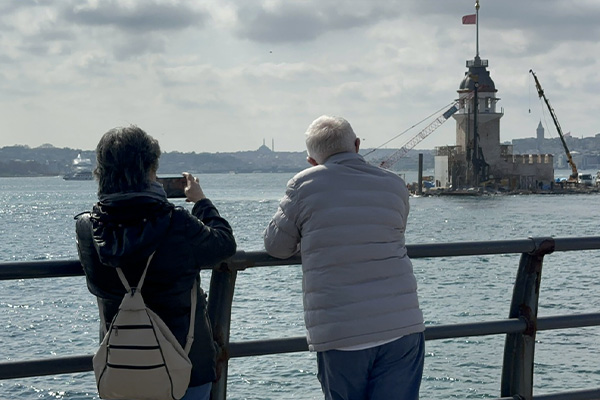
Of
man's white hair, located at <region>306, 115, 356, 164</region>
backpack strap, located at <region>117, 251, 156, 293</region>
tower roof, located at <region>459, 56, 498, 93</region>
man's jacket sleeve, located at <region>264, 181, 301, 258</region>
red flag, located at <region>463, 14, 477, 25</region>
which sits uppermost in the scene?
red flag, located at <region>463, 14, 477, 25</region>

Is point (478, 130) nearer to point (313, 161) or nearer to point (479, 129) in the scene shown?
point (479, 129)

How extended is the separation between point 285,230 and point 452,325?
821mm

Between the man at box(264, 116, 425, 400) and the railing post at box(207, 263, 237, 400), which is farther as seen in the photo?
the railing post at box(207, 263, 237, 400)

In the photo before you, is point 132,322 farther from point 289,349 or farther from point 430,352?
point 430,352

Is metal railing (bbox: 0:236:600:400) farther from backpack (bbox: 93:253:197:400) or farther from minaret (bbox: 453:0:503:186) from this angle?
minaret (bbox: 453:0:503:186)

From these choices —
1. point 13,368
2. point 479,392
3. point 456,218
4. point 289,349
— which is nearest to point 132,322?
point 13,368

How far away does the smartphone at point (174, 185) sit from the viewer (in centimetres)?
325

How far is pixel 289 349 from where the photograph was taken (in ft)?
11.3

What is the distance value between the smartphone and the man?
1.15ft

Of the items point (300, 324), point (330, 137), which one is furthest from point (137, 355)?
point (300, 324)

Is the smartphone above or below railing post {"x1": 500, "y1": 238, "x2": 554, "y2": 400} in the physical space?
above

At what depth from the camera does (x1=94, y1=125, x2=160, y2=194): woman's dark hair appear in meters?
2.91

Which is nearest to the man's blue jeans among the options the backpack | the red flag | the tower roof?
the backpack

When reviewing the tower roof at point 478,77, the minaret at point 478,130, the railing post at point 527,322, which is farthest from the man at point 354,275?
the tower roof at point 478,77
